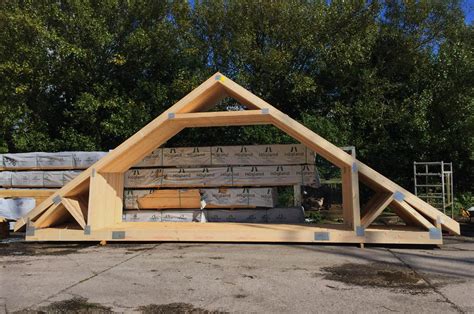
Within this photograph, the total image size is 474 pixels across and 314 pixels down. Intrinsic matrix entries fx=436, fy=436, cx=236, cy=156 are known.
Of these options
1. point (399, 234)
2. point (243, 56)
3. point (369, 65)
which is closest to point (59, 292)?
point (399, 234)

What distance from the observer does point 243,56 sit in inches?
681

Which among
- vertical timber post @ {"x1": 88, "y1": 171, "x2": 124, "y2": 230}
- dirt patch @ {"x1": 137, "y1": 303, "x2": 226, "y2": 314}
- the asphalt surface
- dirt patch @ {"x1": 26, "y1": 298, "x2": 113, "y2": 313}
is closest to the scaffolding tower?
the asphalt surface

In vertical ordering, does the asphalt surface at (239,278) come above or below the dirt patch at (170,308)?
above

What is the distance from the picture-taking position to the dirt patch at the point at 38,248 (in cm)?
957

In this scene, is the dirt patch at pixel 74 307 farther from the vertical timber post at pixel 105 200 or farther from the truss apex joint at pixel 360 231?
the truss apex joint at pixel 360 231

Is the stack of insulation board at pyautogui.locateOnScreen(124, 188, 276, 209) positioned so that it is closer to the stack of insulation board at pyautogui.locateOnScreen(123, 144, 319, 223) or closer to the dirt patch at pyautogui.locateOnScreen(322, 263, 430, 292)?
the stack of insulation board at pyautogui.locateOnScreen(123, 144, 319, 223)

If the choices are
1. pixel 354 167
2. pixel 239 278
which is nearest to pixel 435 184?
pixel 354 167

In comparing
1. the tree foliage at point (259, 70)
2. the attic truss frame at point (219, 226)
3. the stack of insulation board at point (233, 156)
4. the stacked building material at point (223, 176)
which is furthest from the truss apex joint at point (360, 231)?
the tree foliage at point (259, 70)

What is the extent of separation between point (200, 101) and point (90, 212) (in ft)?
12.4

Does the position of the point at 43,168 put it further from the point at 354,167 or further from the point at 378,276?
the point at 378,276

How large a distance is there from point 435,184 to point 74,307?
1554 cm

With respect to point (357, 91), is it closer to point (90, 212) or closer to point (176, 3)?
point (176, 3)

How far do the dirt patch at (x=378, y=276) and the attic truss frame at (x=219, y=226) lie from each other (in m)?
1.75

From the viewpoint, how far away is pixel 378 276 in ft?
23.3
